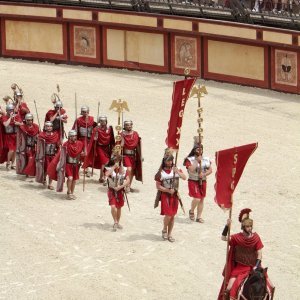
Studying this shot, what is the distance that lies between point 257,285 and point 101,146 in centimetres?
908

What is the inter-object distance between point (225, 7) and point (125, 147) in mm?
11188

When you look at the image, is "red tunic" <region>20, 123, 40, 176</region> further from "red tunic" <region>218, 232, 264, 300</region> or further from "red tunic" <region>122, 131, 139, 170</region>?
"red tunic" <region>218, 232, 264, 300</region>

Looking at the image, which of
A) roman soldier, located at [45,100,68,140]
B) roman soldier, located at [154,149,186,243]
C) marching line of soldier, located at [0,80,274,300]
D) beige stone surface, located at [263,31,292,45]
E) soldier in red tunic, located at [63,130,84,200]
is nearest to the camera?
roman soldier, located at [154,149,186,243]

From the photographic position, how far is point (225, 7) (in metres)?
34.6

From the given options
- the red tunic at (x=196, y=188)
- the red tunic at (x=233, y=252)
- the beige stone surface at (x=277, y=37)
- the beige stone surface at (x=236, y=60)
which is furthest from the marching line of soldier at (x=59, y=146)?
the beige stone surface at (x=236, y=60)

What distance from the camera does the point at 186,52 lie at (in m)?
35.7

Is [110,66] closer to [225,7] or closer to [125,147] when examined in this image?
[225,7]

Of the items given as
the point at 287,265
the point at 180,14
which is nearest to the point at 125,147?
the point at 287,265

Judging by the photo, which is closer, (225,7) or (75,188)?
(75,188)

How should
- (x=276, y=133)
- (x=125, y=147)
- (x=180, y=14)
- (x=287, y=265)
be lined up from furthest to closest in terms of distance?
(x=180, y=14) < (x=276, y=133) < (x=125, y=147) < (x=287, y=265)

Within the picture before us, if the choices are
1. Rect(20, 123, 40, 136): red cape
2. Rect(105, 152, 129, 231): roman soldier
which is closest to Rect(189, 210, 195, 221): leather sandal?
Rect(105, 152, 129, 231): roman soldier

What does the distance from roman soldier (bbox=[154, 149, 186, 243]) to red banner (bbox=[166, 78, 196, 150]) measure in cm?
94

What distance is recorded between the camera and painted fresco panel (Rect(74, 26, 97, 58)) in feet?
123

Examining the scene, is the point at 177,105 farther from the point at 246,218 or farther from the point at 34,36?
the point at 34,36
